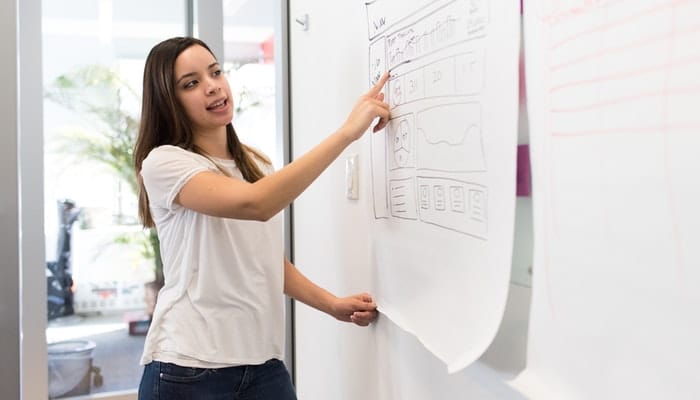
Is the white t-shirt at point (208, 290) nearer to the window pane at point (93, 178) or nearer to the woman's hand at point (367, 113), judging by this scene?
the woman's hand at point (367, 113)

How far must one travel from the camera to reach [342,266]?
1513 mm

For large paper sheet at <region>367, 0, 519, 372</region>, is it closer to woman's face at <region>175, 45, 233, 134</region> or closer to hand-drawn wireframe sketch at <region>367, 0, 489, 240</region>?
hand-drawn wireframe sketch at <region>367, 0, 489, 240</region>

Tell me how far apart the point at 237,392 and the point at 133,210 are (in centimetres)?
160

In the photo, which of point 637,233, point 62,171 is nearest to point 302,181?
point 637,233

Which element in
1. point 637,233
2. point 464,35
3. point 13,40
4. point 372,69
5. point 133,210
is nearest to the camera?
point 637,233

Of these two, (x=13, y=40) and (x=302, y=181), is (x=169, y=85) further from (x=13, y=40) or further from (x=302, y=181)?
(x=13, y=40)

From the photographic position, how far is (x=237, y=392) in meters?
1.28

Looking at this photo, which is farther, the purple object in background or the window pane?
the window pane

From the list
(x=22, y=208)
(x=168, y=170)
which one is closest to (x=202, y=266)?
(x=168, y=170)

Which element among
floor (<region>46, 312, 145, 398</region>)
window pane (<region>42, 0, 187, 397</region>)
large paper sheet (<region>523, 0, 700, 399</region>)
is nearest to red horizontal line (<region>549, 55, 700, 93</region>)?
large paper sheet (<region>523, 0, 700, 399</region>)

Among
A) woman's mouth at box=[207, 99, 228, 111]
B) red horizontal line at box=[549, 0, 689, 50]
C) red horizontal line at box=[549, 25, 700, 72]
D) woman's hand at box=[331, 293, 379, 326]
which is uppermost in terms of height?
woman's mouth at box=[207, 99, 228, 111]

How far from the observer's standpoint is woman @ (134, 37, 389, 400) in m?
1.25

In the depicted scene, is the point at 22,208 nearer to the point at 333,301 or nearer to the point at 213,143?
the point at 213,143

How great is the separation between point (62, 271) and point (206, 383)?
1629 mm
